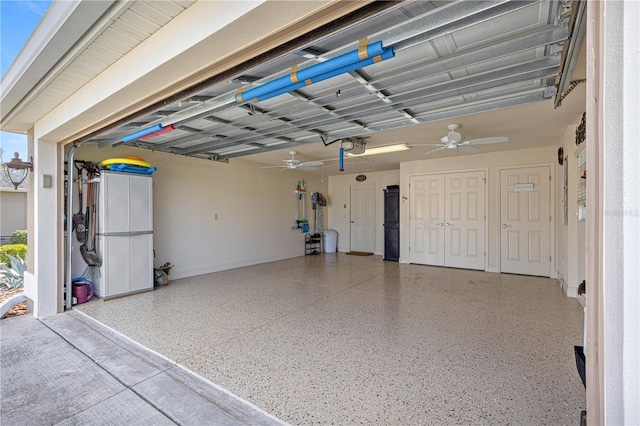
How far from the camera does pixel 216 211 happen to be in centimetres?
633

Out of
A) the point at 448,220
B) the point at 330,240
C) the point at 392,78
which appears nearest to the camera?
the point at 392,78

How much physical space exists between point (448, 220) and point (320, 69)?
5798 mm

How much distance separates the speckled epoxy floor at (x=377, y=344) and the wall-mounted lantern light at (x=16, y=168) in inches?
74.8

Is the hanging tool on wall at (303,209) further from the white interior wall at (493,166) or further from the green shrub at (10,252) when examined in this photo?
the green shrub at (10,252)

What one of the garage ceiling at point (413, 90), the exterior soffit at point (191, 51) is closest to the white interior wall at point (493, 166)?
the garage ceiling at point (413, 90)

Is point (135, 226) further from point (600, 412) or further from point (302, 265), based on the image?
point (600, 412)

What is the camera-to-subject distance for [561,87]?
2.49 meters

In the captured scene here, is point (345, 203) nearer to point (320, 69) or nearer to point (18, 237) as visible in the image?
point (320, 69)

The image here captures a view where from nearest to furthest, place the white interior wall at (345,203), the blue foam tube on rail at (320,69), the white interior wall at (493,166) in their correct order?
the blue foam tube on rail at (320,69), the white interior wall at (493,166), the white interior wall at (345,203)

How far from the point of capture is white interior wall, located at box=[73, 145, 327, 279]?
5.44 metres

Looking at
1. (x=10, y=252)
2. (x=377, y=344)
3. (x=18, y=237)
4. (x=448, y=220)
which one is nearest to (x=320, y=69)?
(x=377, y=344)

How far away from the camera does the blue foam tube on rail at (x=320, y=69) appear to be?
1664mm

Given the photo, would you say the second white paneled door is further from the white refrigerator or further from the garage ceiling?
the white refrigerator

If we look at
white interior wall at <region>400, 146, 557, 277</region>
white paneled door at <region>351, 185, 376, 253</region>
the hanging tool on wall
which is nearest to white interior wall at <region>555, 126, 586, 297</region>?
white interior wall at <region>400, 146, 557, 277</region>
